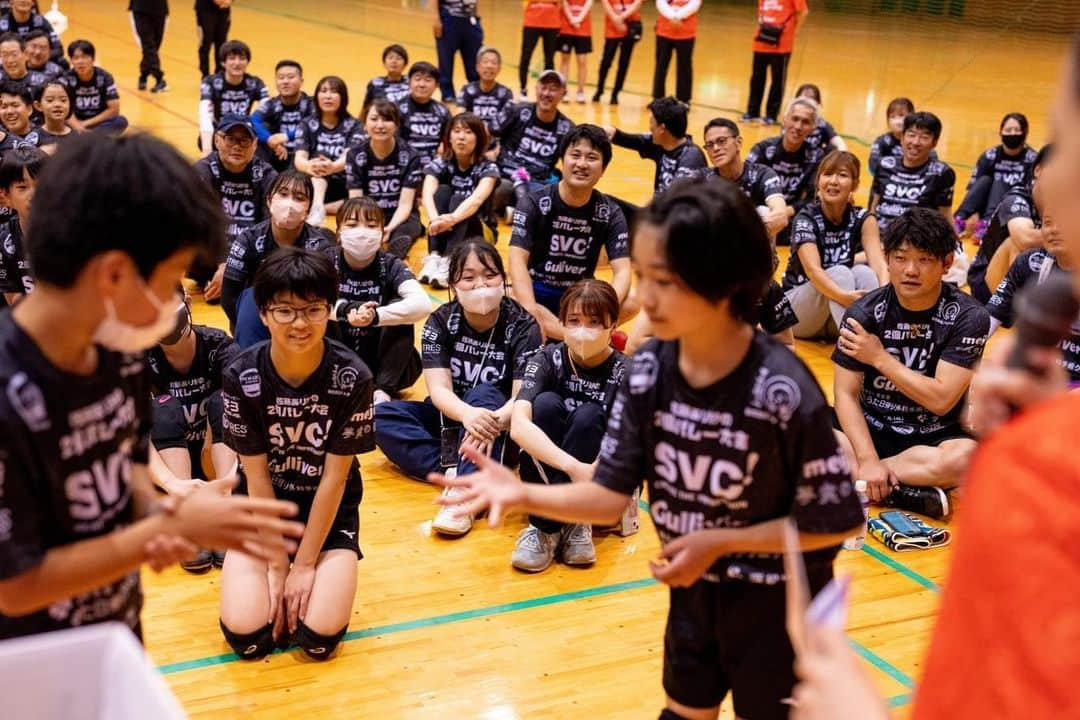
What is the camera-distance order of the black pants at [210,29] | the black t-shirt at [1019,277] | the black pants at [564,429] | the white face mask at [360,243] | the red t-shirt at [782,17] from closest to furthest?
the black pants at [564,429] < the black t-shirt at [1019,277] < the white face mask at [360,243] < the red t-shirt at [782,17] < the black pants at [210,29]

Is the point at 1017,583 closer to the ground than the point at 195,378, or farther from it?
farther from it

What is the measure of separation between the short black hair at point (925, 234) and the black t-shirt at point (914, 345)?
234 millimetres

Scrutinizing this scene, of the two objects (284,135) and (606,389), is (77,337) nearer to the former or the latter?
(606,389)

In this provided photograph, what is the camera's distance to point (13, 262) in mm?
5117

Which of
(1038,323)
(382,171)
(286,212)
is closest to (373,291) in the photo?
(286,212)

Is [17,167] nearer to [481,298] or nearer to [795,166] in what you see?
[481,298]

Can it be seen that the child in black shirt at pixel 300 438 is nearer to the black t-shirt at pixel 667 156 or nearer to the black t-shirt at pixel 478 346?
the black t-shirt at pixel 478 346

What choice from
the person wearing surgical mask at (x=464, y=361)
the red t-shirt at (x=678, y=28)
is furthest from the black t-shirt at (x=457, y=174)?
the red t-shirt at (x=678, y=28)

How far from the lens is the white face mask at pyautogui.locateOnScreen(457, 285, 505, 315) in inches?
189

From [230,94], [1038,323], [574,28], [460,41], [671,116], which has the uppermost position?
[1038,323]

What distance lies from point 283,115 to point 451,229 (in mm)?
2512

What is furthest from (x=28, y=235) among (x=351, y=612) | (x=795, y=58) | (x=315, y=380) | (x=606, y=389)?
(x=795, y=58)

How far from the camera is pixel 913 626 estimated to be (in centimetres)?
391

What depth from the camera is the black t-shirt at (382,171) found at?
8086 millimetres
